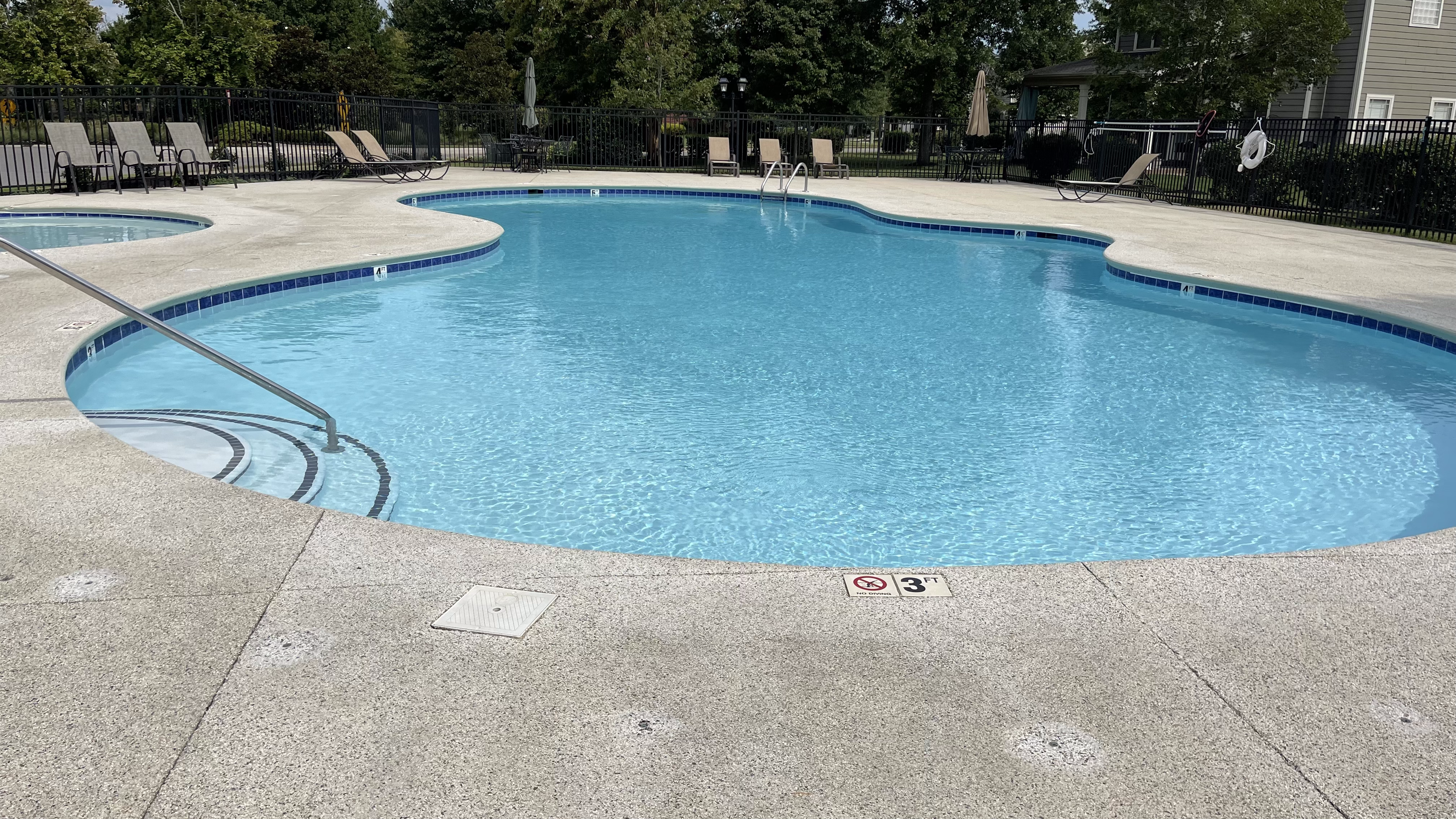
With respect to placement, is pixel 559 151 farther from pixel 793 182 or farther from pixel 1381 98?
pixel 1381 98

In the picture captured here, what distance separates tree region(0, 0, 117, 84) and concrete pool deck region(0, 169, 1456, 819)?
34253 mm

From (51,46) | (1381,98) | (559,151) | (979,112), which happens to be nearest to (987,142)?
(979,112)

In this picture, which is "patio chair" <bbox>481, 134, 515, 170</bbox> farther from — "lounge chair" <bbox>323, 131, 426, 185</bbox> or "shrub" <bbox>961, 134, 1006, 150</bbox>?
"shrub" <bbox>961, 134, 1006, 150</bbox>

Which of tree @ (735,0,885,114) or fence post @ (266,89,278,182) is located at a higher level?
tree @ (735,0,885,114)

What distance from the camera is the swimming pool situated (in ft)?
36.0

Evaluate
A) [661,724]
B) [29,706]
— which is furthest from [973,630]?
[29,706]

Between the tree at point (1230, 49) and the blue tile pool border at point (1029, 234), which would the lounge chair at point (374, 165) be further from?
the tree at point (1230, 49)

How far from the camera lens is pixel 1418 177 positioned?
41.9 ft

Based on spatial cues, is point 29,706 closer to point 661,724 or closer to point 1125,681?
point 661,724

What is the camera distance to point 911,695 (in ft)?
7.45

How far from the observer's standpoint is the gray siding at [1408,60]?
2047 cm

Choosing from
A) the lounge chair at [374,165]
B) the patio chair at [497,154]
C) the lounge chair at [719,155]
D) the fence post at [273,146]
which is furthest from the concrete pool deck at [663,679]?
the patio chair at [497,154]

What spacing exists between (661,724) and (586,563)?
2.94 feet

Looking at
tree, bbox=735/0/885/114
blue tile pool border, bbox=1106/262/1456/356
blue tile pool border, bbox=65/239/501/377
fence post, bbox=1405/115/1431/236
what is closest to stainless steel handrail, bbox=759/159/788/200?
tree, bbox=735/0/885/114
